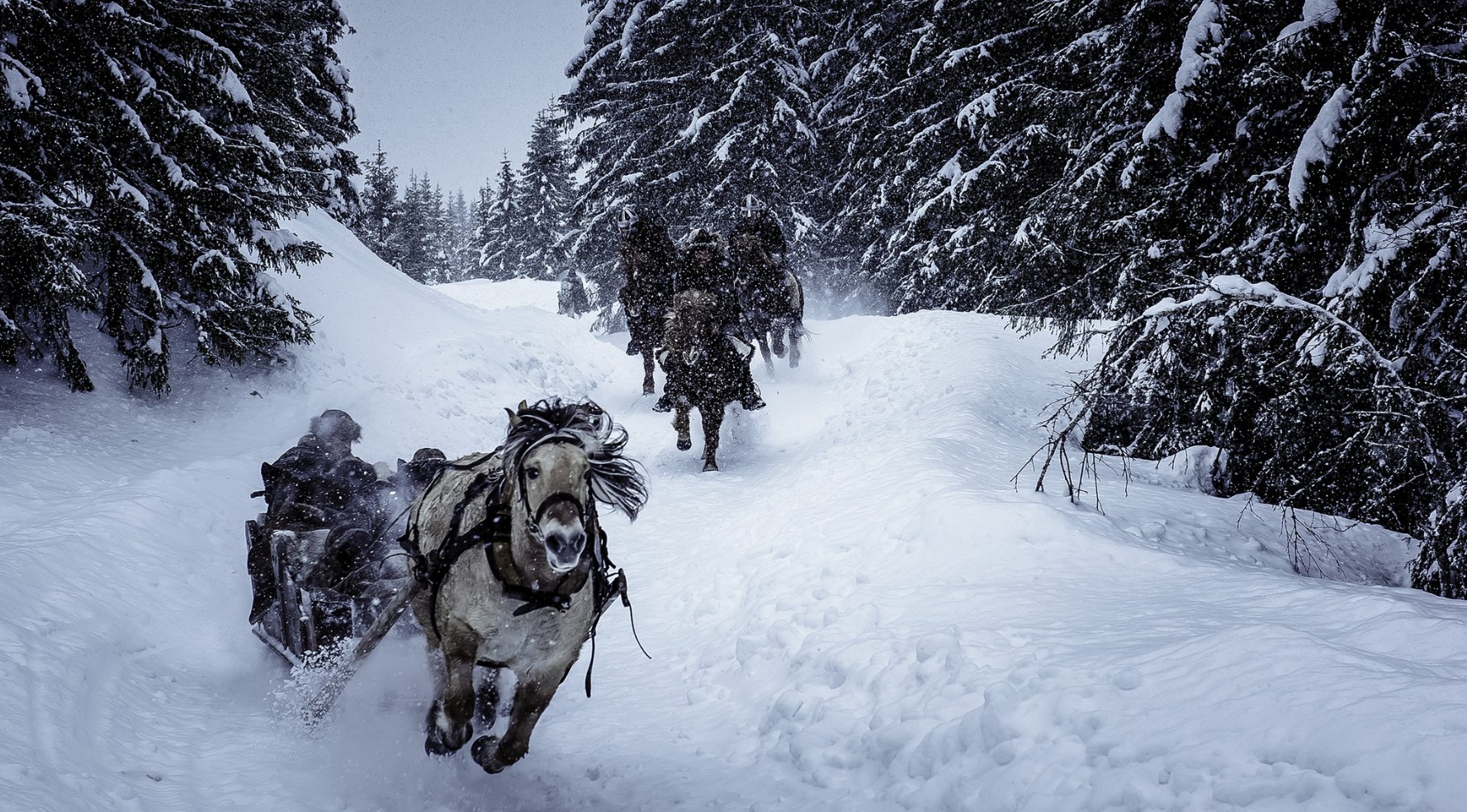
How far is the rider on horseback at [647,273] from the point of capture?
480 inches

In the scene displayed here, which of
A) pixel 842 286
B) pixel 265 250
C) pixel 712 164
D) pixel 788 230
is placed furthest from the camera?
pixel 842 286

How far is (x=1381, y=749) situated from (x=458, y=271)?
229 feet

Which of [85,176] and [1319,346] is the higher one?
[85,176]

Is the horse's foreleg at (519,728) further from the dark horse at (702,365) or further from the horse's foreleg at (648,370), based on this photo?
the horse's foreleg at (648,370)

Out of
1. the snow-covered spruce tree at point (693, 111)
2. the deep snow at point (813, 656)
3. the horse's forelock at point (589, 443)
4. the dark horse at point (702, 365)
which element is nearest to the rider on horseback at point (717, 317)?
the dark horse at point (702, 365)

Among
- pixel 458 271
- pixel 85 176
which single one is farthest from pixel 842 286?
pixel 458 271

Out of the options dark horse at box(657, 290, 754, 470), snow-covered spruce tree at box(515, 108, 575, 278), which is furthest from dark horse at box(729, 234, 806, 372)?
snow-covered spruce tree at box(515, 108, 575, 278)

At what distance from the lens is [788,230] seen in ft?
69.6

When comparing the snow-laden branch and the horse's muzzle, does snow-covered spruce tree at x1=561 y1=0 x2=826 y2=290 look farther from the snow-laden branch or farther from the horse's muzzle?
the horse's muzzle

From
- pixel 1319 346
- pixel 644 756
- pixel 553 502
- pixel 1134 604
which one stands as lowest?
pixel 644 756

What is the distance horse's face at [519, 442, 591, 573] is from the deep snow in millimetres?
1622

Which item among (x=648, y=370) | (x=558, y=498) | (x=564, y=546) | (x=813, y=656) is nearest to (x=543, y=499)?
(x=558, y=498)

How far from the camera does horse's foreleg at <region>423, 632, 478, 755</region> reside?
331 centimetres

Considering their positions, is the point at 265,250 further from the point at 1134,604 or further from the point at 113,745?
the point at 1134,604
